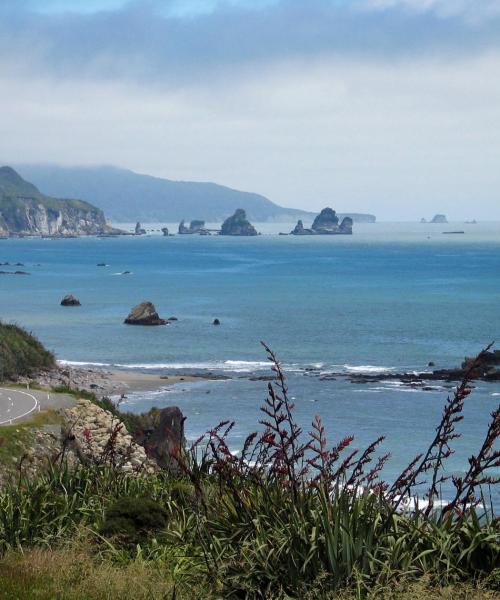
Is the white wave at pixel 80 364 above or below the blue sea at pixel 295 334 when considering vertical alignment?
below

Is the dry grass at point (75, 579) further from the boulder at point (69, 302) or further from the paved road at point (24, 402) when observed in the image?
the boulder at point (69, 302)

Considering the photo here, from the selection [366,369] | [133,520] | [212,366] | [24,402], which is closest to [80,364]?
[212,366]

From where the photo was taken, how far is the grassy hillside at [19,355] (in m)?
48.3

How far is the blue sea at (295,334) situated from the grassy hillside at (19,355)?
5.45 metres

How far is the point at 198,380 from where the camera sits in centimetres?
5797

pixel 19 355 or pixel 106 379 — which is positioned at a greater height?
pixel 19 355

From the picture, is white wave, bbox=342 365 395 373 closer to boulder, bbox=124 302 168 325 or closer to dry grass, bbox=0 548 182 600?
boulder, bbox=124 302 168 325

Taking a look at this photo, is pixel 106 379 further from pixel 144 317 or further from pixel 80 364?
pixel 144 317

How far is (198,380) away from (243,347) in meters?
15.0

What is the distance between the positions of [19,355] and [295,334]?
3397 centimetres

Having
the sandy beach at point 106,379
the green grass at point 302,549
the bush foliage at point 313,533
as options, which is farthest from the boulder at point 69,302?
the green grass at point 302,549

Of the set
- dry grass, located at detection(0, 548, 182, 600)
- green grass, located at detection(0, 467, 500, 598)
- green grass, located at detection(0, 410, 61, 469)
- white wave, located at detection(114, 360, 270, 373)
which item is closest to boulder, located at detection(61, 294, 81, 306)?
white wave, located at detection(114, 360, 270, 373)

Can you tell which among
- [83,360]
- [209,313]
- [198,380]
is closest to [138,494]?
[198,380]

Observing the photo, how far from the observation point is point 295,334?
8088cm
